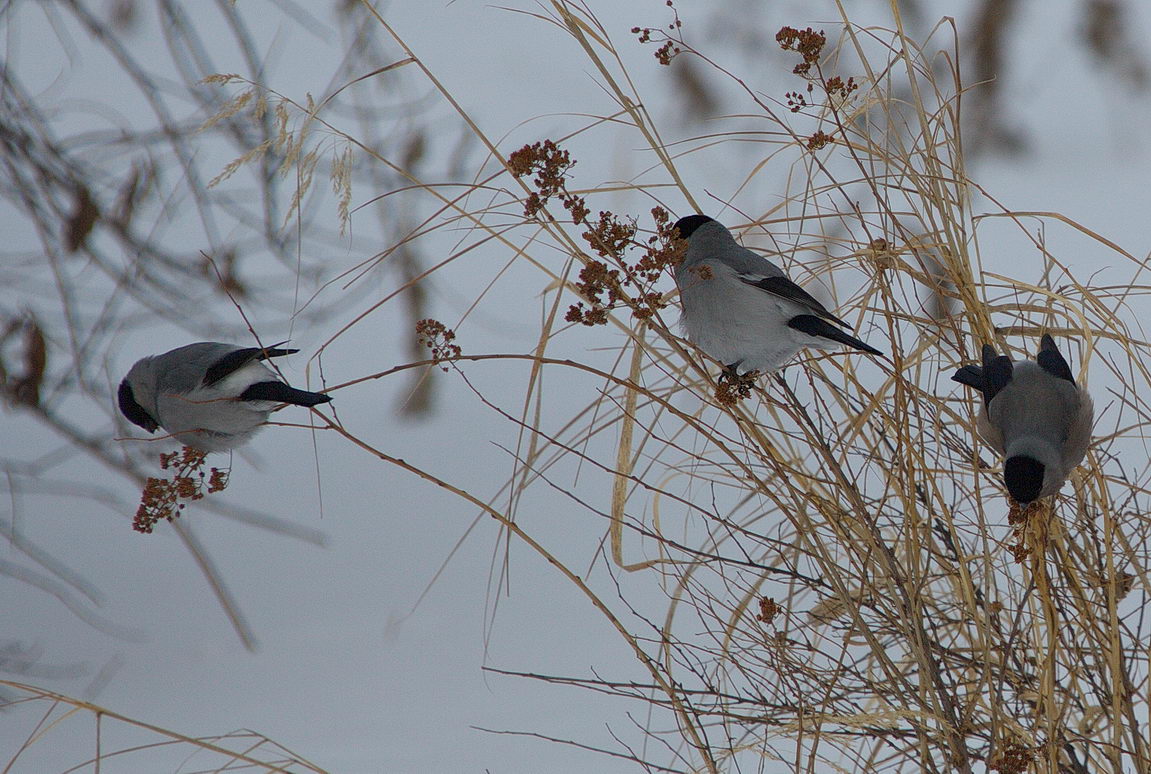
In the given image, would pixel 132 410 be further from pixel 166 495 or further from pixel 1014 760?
pixel 1014 760

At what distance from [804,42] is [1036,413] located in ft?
1.56

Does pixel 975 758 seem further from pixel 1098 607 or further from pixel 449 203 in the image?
A: pixel 449 203

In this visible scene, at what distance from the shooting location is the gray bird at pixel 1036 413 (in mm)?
919

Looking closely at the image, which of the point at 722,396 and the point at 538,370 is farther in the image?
the point at 538,370

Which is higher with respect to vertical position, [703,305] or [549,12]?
[549,12]

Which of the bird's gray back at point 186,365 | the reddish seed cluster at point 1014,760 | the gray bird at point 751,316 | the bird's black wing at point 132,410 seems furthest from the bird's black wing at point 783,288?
the bird's black wing at point 132,410

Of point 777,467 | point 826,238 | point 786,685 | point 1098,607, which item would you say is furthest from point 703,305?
point 1098,607

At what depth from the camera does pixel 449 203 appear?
1030 mm

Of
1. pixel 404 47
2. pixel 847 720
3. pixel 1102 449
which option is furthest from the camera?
pixel 1102 449

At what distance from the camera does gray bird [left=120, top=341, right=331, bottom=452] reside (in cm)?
126

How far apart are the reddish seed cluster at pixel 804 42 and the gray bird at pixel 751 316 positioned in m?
0.24

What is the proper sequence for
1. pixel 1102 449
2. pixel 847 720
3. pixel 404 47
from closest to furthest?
pixel 847 720 → pixel 404 47 → pixel 1102 449

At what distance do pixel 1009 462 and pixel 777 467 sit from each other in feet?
0.74

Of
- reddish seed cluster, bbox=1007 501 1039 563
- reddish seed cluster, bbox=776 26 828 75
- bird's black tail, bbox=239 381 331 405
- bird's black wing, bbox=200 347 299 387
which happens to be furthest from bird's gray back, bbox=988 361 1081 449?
bird's black wing, bbox=200 347 299 387
